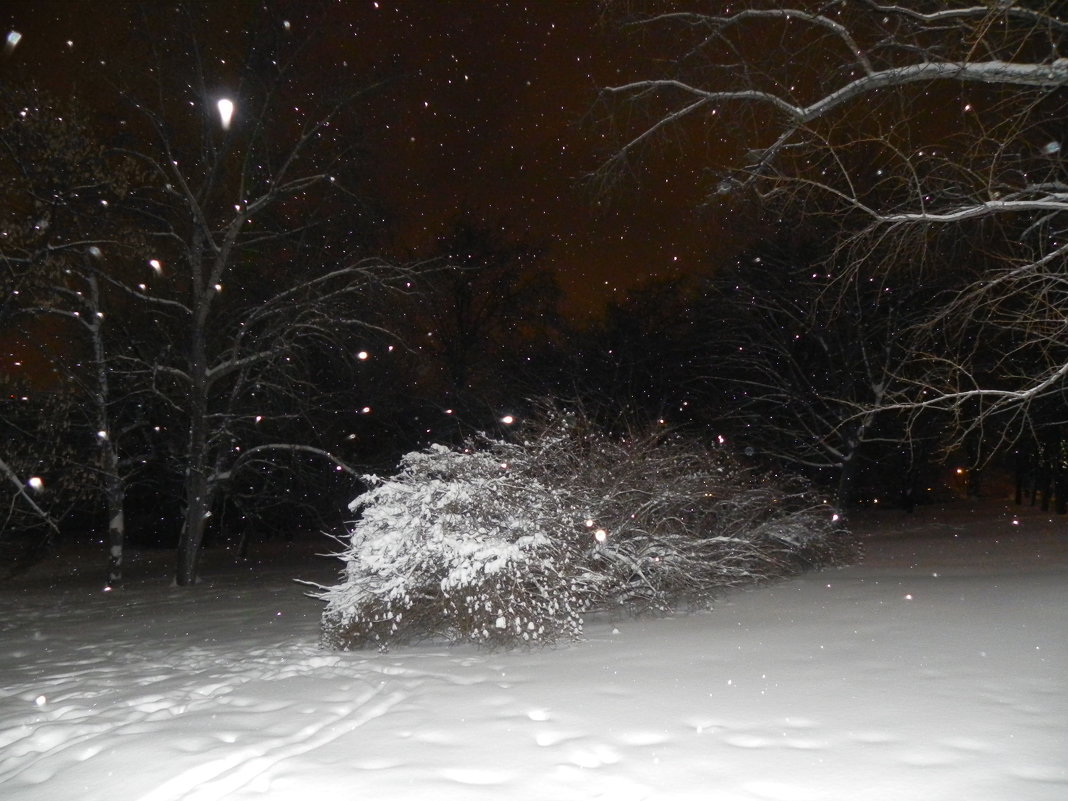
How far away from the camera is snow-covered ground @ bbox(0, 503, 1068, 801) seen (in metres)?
4.38

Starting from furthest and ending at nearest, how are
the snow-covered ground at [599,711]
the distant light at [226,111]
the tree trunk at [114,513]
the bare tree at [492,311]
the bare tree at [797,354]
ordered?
the bare tree at [492,311] → the bare tree at [797,354] → the tree trunk at [114,513] → the distant light at [226,111] → the snow-covered ground at [599,711]

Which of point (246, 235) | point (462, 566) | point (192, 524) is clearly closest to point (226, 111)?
point (246, 235)

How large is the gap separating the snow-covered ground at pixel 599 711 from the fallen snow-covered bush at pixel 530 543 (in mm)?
329

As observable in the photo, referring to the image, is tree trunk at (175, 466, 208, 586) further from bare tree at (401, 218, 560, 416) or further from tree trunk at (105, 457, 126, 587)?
bare tree at (401, 218, 560, 416)

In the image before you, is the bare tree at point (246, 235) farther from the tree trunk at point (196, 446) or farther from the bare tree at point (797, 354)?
the bare tree at point (797, 354)

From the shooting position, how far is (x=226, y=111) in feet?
53.4

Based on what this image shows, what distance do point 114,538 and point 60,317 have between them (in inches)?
202

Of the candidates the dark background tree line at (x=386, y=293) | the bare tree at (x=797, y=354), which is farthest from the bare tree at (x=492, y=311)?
the bare tree at (x=797, y=354)

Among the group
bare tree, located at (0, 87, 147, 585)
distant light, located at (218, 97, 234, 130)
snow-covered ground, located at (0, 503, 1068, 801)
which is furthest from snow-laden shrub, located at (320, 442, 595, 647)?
distant light, located at (218, 97, 234, 130)

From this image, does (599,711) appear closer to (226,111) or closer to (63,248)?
(63,248)

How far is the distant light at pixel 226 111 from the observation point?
16.2 m

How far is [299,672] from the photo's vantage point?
7137 millimetres

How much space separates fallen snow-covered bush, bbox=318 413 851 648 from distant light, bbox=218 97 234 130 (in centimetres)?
984

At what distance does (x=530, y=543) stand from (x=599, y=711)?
2.40 metres
